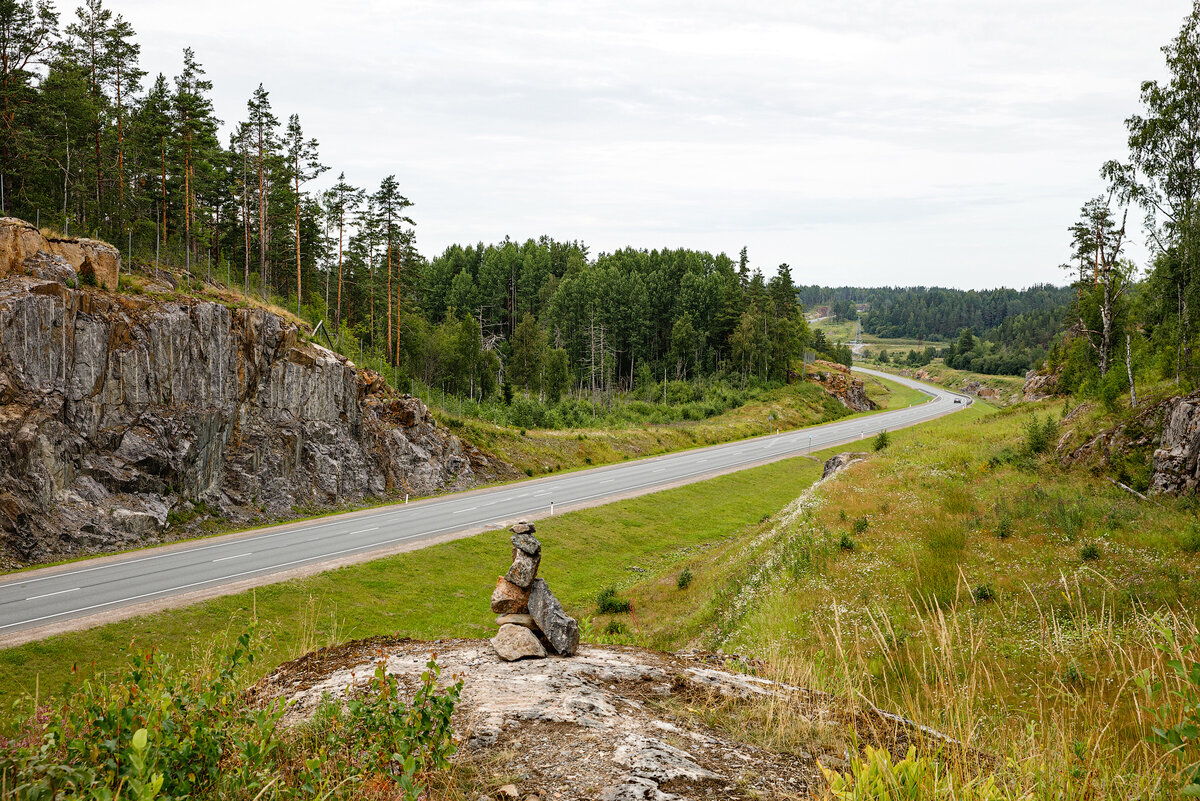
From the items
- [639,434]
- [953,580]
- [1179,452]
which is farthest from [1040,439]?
[639,434]

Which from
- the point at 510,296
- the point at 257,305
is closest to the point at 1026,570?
the point at 257,305

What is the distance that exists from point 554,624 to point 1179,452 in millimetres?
19557

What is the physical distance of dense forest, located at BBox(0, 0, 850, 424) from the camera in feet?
124

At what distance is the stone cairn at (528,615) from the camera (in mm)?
9633

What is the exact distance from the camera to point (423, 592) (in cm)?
2417

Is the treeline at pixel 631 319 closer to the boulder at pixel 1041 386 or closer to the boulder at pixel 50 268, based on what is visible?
the boulder at pixel 1041 386

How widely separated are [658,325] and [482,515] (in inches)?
2741

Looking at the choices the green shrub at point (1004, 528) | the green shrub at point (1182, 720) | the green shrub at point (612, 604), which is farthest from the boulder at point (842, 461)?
the green shrub at point (1182, 720)

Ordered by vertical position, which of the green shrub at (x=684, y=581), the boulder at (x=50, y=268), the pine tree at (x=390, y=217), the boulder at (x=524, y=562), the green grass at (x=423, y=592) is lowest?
the green grass at (x=423, y=592)

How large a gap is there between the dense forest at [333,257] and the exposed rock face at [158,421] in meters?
9.11

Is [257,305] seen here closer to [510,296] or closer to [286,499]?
[286,499]

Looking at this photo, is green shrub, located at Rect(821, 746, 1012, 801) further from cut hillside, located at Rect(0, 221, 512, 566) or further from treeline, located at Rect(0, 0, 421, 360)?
treeline, located at Rect(0, 0, 421, 360)

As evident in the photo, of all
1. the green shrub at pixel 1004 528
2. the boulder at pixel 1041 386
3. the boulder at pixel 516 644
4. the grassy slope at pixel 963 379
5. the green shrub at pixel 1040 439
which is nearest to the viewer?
the boulder at pixel 516 644

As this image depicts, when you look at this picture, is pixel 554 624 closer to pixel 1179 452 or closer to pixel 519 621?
pixel 519 621
